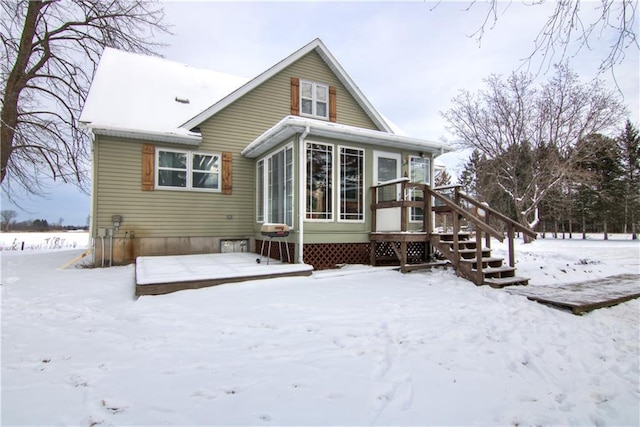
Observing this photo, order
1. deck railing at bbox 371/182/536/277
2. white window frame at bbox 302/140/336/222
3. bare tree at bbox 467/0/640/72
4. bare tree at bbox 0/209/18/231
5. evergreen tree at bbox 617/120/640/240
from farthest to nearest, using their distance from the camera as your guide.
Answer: evergreen tree at bbox 617/120/640/240 → bare tree at bbox 0/209/18/231 → white window frame at bbox 302/140/336/222 → deck railing at bbox 371/182/536/277 → bare tree at bbox 467/0/640/72

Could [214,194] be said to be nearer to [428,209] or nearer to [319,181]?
[319,181]

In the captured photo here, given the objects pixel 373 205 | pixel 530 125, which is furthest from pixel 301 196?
pixel 530 125

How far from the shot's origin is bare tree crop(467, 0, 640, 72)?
2.64 m

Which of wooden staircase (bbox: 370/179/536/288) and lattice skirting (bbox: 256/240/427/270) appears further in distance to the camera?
lattice skirting (bbox: 256/240/427/270)

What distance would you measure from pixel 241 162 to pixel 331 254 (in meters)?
4.16

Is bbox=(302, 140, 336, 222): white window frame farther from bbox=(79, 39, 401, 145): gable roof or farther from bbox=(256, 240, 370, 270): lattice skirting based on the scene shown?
bbox=(79, 39, 401, 145): gable roof

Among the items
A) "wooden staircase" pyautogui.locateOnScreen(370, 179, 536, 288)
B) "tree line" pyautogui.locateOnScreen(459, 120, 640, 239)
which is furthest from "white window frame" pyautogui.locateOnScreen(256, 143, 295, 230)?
"tree line" pyautogui.locateOnScreen(459, 120, 640, 239)

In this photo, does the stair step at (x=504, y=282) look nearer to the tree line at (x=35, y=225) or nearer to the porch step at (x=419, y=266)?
the porch step at (x=419, y=266)

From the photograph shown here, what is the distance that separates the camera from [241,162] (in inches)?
374

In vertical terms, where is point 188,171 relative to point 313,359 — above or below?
above

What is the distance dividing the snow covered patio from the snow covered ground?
210mm

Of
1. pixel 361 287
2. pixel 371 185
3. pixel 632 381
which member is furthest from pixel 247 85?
pixel 632 381

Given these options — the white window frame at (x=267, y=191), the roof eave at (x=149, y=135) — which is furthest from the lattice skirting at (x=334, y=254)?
the roof eave at (x=149, y=135)

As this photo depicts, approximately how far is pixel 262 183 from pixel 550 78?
18.0 m
